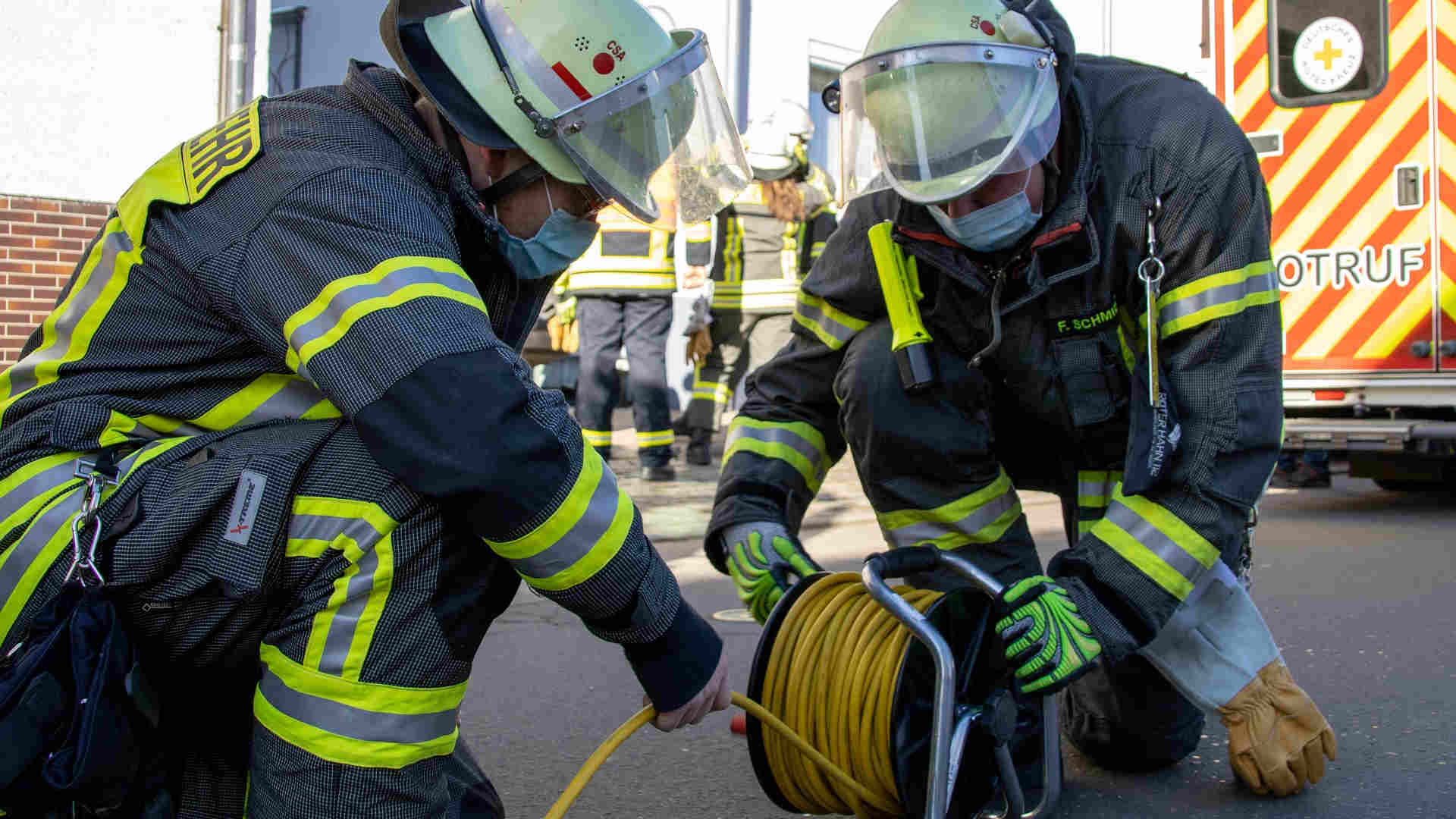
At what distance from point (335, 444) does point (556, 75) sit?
65 centimetres

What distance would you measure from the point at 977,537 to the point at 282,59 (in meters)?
11.1

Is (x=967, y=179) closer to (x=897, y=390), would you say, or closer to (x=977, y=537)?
(x=897, y=390)

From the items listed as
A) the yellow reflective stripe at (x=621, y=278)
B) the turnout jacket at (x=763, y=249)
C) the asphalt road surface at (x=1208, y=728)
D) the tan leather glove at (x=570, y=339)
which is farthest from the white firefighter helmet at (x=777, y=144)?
the asphalt road surface at (x=1208, y=728)

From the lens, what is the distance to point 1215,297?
2.60m

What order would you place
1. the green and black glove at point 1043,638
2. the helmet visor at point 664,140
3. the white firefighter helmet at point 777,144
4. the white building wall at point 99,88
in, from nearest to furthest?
the helmet visor at point 664,140 < the green and black glove at point 1043,638 < the white building wall at point 99,88 < the white firefighter helmet at point 777,144

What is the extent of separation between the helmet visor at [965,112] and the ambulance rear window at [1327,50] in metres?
4.68

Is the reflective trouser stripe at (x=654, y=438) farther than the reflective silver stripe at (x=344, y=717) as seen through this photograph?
Yes

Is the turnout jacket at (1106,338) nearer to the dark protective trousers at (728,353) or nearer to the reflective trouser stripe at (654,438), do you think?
the reflective trouser stripe at (654,438)

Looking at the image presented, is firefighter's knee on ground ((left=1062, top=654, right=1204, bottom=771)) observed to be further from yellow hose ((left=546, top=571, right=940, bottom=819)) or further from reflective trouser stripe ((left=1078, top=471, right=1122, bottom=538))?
yellow hose ((left=546, top=571, right=940, bottom=819))

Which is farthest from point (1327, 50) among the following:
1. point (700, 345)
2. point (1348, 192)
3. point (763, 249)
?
point (700, 345)

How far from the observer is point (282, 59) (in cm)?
1264

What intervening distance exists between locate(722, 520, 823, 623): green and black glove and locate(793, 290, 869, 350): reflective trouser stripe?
46 centimetres

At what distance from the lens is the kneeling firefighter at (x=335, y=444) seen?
1.84m

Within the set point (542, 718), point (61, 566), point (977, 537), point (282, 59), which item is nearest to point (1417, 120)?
point (977, 537)
